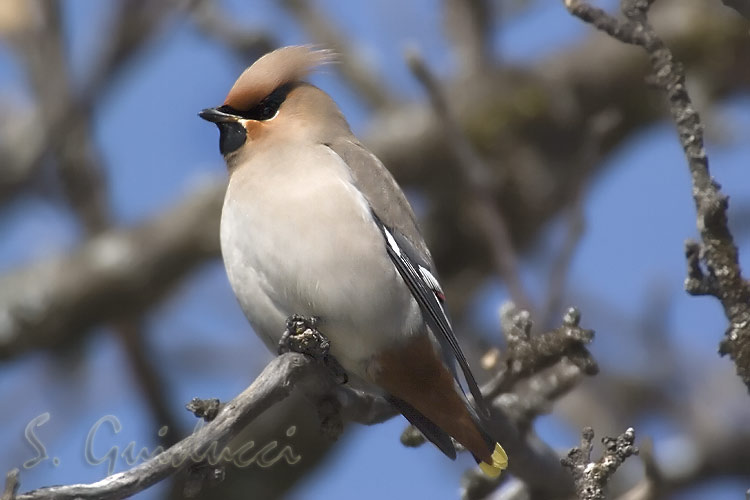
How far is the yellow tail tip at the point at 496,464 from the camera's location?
378cm

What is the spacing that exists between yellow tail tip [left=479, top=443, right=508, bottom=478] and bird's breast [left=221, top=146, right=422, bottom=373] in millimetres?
506

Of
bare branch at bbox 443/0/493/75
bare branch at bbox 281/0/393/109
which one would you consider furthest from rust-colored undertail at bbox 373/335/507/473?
bare branch at bbox 281/0/393/109

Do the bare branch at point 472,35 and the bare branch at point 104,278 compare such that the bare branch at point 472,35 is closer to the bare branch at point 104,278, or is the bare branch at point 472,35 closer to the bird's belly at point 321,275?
the bare branch at point 104,278

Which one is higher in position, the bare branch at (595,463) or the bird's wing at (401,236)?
the bird's wing at (401,236)

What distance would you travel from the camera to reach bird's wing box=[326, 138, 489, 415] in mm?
4086

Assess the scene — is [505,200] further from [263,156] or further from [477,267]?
[263,156]

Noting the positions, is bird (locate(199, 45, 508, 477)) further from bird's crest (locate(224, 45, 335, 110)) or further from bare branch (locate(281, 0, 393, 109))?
bare branch (locate(281, 0, 393, 109))

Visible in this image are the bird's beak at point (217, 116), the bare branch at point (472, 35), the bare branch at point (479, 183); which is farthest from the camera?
the bare branch at point (472, 35)

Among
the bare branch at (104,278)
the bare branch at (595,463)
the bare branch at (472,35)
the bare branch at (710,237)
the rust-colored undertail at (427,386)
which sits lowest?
the bare branch at (595,463)

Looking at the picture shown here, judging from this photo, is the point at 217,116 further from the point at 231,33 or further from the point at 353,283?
the point at 231,33

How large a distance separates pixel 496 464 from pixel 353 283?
756 millimetres

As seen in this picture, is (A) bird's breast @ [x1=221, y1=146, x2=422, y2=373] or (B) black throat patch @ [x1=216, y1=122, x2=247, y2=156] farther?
(B) black throat patch @ [x1=216, y1=122, x2=247, y2=156]

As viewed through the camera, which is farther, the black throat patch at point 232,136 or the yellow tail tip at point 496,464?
the black throat patch at point 232,136

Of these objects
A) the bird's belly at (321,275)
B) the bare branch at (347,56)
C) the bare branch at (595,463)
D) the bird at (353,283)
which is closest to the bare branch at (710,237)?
the bare branch at (595,463)
